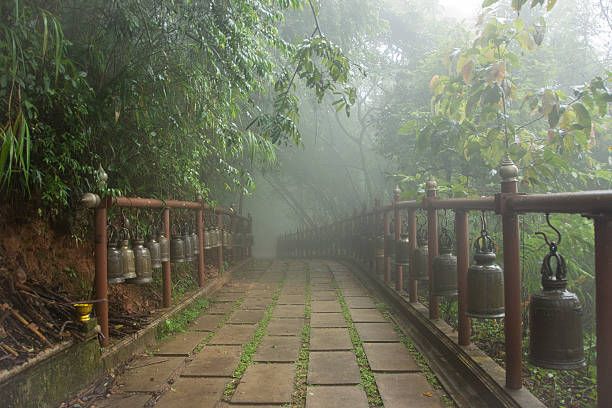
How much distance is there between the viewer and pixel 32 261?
2.76m

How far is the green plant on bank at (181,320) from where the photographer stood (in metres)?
3.33

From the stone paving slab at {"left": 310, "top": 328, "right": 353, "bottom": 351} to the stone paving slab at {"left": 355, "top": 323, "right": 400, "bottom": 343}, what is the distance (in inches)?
5.2

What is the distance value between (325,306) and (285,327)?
876 mm

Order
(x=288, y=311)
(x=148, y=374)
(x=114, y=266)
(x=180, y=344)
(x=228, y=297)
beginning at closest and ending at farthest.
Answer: (x=148, y=374) < (x=114, y=266) < (x=180, y=344) < (x=288, y=311) < (x=228, y=297)

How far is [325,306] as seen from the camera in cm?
434

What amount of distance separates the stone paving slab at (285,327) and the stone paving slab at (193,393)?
0.97 m

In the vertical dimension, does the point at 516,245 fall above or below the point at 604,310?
above

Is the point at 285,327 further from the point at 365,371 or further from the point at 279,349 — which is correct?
the point at 365,371

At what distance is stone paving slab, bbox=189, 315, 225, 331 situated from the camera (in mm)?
3566

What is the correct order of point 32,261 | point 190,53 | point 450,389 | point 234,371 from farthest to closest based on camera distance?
point 190,53 → point 32,261 → point 234,371 → point 450,389

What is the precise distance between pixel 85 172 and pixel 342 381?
2.14 metres

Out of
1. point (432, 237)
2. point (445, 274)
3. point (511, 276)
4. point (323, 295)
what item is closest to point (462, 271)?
point (445, 274)

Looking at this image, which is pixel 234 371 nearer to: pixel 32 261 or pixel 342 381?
pixel 342 381

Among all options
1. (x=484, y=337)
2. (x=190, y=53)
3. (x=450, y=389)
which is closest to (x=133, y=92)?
(x=190, y=53)
